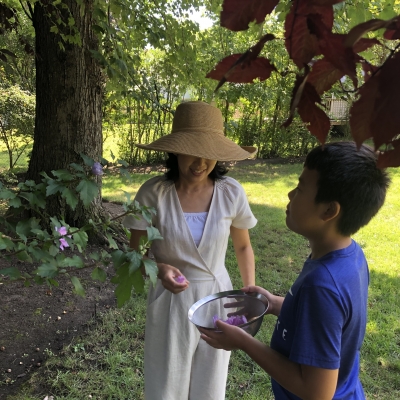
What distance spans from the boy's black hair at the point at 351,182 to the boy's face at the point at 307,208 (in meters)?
0.02

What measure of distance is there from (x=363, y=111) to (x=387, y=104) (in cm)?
3

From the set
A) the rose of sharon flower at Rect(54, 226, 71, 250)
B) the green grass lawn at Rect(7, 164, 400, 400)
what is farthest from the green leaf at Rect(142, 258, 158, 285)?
the green grass lawn at Rect(7, 164, 400, 400)

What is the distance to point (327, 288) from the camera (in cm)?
89

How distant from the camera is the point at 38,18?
335cm

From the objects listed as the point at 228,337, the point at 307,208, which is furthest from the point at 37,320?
the point at 307,208

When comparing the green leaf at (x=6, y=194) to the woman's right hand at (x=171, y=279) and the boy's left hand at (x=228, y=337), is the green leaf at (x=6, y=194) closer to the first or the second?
the woman's right hand at (x=171, y=279)

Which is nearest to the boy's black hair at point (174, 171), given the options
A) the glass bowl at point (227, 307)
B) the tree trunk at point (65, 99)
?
the glass bowl at point (227, 307)

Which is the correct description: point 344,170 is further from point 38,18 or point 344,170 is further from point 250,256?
point 38,18

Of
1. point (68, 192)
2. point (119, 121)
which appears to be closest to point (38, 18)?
point (68, 192)

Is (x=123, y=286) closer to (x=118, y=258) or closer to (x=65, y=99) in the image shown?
(x=118, y=258)

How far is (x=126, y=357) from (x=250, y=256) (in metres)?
1.38

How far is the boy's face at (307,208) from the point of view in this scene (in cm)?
98

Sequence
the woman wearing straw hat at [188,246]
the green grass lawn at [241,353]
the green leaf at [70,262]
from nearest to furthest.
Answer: the green leaf at [70,262], the woman wearing straw hat at [188,246], the green grass lawn at [241,353]

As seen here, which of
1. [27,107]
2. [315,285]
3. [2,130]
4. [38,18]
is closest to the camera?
[315,285]
